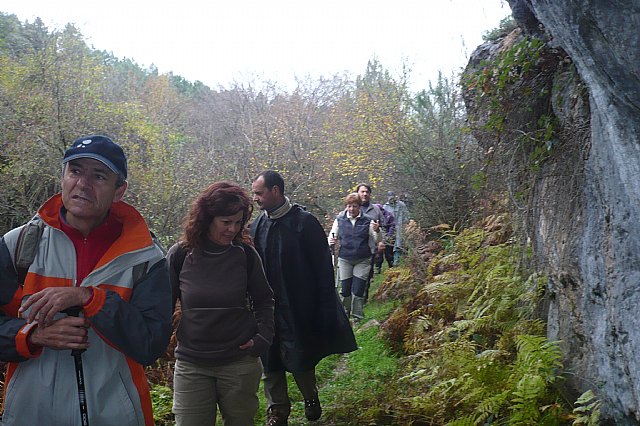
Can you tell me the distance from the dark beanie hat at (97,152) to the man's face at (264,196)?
2681 millimetres

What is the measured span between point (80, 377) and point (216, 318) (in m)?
1.66

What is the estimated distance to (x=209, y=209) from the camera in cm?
404

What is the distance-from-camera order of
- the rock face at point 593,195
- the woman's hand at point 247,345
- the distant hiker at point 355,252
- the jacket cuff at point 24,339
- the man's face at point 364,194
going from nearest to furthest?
1. the jacket cuff at point 24,339
2. the rock face at point 593,195
3. the woman's hand at point 247,345
4. the distant hiker at point 355,252
5. the man's face at point 364,194

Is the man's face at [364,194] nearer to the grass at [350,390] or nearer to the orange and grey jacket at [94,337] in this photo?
the grass at [350,390]

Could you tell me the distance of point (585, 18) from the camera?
2.88 metres

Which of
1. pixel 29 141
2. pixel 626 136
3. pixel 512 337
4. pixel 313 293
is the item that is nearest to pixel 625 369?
pixel 626 136

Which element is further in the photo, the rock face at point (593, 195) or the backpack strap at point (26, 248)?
the rock face at point (593, 195)

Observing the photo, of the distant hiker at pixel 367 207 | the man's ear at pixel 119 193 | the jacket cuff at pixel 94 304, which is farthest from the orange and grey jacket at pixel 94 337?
the distant hiker at pixel 367 207

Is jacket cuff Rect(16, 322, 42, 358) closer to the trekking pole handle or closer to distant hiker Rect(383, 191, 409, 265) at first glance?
the trekking pole handle

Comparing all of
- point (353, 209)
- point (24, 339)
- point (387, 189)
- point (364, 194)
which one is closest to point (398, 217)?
point (364, 194)

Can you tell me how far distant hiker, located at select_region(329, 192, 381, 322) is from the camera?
9.47 meters

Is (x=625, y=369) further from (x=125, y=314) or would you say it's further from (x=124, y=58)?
(x=124, y=58)

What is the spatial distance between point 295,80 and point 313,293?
74.4ft

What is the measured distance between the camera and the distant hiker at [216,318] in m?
3.96
